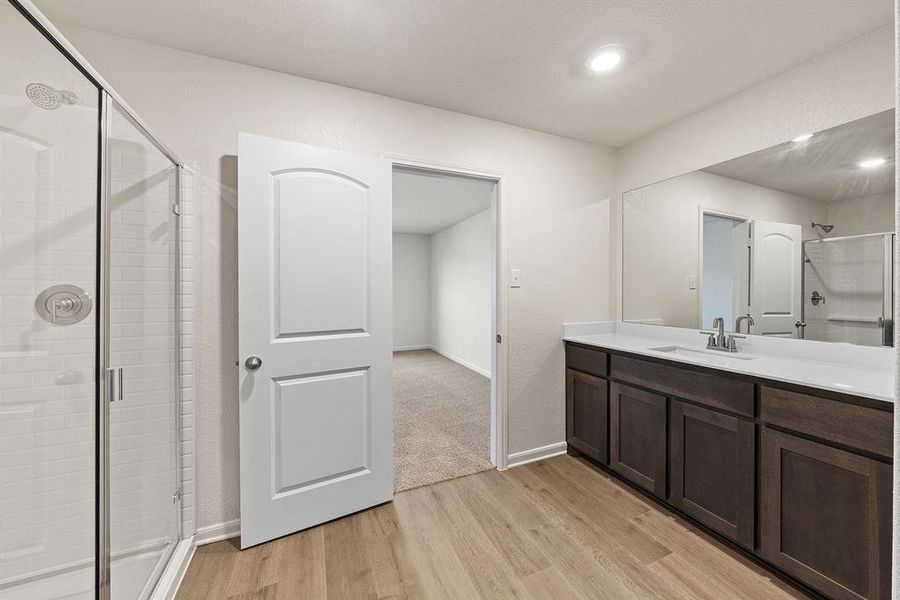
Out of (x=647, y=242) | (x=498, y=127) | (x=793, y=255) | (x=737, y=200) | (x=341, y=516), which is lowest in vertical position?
(x=341, y=516)

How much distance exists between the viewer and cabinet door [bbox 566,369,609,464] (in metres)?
2.32

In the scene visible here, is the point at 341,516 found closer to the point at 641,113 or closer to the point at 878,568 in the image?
the point at 878,568

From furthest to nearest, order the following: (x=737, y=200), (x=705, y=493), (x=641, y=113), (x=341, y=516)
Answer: (x=641, y=113), (x=737, y=200), (x=341, y=516), (x=705, y=493)

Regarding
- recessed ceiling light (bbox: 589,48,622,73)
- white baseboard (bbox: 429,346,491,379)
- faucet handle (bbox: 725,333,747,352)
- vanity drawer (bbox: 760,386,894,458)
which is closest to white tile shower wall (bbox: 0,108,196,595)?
recessed ceiling light (bbox: 589,48,622,73)

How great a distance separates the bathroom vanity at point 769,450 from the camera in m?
1.23

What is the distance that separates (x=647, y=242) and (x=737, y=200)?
0.61 metres

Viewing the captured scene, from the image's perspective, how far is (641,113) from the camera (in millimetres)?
2297

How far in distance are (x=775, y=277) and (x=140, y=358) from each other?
126 inches

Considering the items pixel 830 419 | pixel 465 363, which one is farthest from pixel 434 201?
pixel 830 419

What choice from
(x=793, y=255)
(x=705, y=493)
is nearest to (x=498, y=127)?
(x=793, y=255)

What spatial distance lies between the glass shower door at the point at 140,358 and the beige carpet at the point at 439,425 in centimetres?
121

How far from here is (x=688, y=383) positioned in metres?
1.81

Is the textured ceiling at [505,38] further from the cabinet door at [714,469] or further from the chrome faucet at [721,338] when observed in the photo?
the cabinet door at [714,469]

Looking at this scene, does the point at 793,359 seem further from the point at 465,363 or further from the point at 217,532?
the point at 465,363
